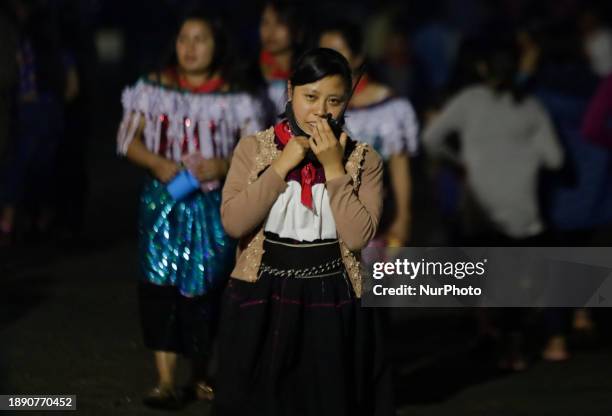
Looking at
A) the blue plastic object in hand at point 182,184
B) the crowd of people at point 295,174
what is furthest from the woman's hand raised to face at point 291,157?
the blue plastic object in hand at point 182,184

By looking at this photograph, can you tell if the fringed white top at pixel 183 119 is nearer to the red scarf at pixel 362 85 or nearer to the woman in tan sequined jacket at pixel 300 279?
the red scarf at pixel 362 85

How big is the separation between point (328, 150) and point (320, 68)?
0.32 metres

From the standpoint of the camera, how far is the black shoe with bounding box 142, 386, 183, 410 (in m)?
7.14

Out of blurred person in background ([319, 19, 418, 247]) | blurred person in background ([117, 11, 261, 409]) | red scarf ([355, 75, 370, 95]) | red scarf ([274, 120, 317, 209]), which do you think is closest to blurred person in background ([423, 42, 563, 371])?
blurred person in background ([319, 19, 418, 247])

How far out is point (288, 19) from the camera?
820 cm

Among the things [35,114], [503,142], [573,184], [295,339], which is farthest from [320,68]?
[35,114]

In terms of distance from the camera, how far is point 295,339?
575cm

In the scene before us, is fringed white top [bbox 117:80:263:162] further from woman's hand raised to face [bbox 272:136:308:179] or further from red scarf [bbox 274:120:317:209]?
woman's hand raised to face [bbox 272:136:308:179]

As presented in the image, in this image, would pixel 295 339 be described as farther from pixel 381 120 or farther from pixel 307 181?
pixel 381 120

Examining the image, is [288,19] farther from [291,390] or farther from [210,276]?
[291,390]

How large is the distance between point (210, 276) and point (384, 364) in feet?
4.54

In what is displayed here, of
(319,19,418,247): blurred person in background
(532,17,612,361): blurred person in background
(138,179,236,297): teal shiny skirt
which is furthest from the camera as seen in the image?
(532,17,612,361): blurred person in background

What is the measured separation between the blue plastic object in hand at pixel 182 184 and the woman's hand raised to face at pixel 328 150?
1518mm

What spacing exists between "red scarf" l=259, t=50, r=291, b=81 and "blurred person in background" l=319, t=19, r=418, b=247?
0.42m
